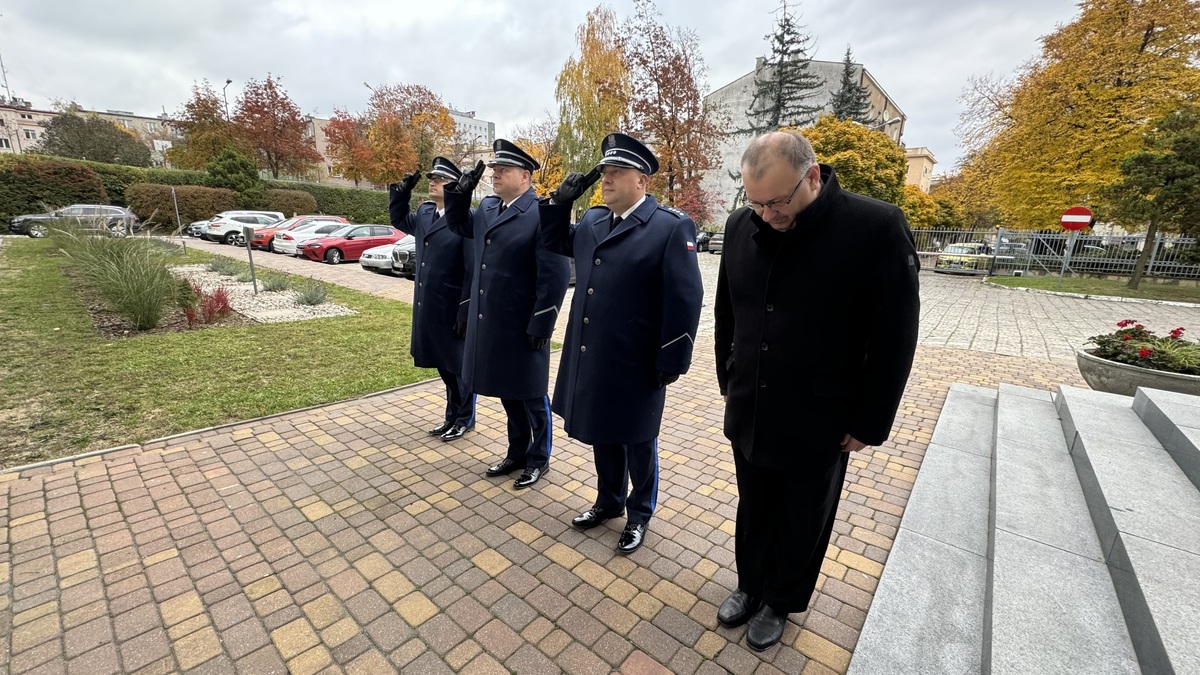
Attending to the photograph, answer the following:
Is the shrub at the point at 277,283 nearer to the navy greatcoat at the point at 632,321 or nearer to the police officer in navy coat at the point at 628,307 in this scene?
the police officer in navy coat at the point at 628,307

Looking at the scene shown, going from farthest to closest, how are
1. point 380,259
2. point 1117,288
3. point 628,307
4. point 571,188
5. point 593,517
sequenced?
1. point 380,259
2. point 1117,288
3. point 593,517
4. point 571,188
5. point 628,307

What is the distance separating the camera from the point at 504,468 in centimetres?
351

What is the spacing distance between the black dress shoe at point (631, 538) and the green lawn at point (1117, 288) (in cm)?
1727

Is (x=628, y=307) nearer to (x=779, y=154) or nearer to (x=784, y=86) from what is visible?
(x=779, y=154)

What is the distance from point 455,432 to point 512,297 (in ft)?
5.07

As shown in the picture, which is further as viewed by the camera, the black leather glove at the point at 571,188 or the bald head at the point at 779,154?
the black leather glove at the point at 571,188

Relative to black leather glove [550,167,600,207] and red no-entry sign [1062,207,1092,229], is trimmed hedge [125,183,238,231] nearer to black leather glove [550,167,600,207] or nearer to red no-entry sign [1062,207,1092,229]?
black leather glove [550,167,600,207]

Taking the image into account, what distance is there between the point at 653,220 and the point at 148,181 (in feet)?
113

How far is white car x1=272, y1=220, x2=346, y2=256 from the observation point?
18.8 metres

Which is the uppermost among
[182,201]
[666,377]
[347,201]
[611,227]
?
[347,201]

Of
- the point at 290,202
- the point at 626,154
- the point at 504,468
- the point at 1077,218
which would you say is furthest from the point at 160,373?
the point at 290,202

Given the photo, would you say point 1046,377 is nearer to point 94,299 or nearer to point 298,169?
point 94,299

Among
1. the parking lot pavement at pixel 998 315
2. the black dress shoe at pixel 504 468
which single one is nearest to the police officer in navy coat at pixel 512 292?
the black dress shoe at pixel 504 468

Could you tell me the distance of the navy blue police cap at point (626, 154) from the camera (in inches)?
97.6
